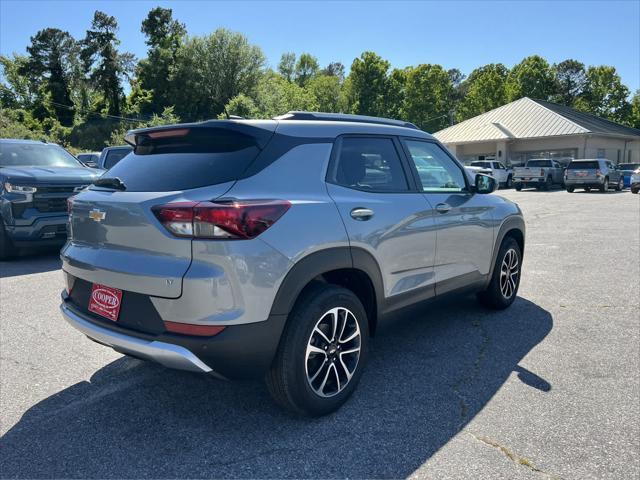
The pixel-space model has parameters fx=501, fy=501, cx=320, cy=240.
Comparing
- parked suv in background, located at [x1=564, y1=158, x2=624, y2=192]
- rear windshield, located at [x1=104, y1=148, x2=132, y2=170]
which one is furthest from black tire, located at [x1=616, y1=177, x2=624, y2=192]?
rear windshield, located at [x1=104, y1=148, x2=132, y2=170]

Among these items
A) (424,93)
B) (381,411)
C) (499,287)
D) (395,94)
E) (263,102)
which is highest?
(395,94)

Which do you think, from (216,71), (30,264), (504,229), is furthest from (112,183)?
(216,71)

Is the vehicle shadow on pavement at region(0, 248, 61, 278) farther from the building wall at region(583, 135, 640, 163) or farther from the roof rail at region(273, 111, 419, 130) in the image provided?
the building wall at region(583, 135, 640, 163)

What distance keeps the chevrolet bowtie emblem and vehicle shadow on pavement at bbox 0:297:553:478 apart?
3.58 ft

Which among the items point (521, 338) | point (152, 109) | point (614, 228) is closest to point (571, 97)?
point (152, 109)

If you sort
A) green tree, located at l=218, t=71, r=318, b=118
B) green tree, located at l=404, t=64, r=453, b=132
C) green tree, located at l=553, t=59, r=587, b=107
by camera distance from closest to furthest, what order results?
green tree, located at l=218, t=71, r=318, b=118 < green tree, located at l=404, t=64, r=453, b=132 < green tree, located at l=553, t=59, r=587, b=107

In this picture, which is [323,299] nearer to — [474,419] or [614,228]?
[474,419]

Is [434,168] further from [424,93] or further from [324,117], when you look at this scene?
[424,93]

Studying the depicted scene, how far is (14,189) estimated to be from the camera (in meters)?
7.53

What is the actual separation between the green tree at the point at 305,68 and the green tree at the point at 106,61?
43.5 m

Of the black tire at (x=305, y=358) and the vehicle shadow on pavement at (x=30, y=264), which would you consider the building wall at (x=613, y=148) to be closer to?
the vehicle shadow on pavement at (x=30, y=264)

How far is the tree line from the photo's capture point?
172ft

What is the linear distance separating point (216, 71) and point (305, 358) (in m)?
53.9

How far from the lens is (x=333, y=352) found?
3.10m
